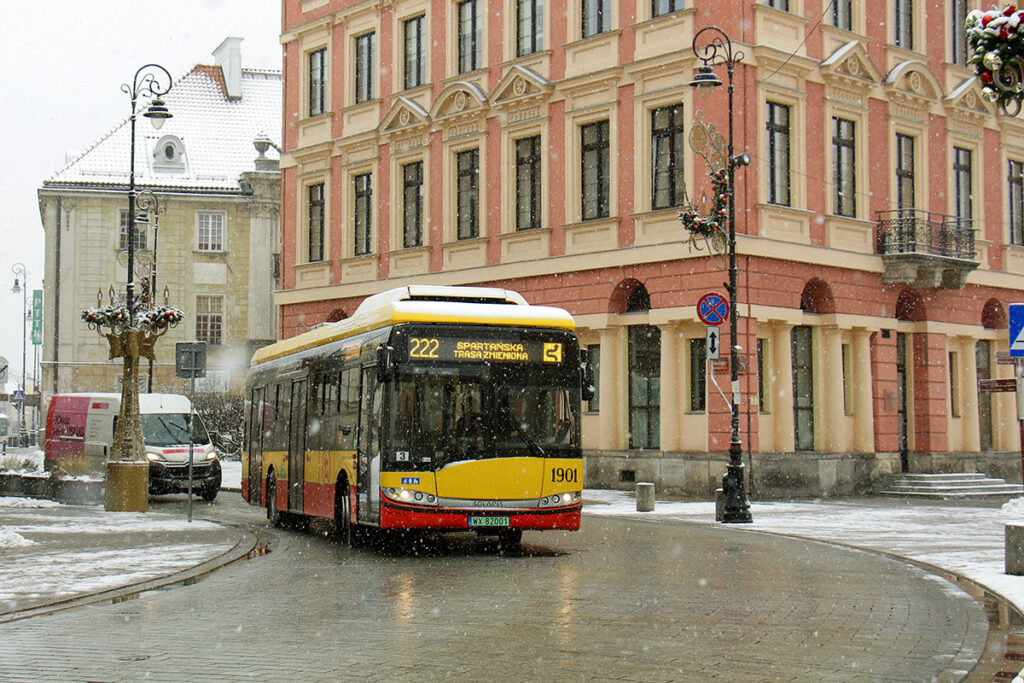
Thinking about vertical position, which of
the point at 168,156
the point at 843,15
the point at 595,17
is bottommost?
the point at 843,15

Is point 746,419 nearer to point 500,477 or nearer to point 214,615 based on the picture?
point 500,477

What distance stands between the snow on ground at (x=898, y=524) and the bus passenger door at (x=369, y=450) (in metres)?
6.80

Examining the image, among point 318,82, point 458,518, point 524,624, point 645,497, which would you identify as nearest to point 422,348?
point 458,518

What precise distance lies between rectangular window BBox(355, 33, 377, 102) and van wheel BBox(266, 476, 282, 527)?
66.1ft

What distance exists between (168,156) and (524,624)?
59.5 meters

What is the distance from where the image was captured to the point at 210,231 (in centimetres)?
6656

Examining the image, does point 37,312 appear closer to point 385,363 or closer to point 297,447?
point 297,447

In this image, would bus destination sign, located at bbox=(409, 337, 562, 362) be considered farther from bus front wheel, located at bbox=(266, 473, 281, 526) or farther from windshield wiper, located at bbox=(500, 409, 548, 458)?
bus front wheel, located at bbox=(266, 473, 281, 526)

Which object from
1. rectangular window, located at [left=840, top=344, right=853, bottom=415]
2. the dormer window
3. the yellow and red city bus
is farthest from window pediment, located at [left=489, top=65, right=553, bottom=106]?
the dormer window

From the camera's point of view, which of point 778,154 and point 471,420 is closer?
point 471,420

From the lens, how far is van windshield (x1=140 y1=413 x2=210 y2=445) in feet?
105

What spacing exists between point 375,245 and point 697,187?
12.7 metres

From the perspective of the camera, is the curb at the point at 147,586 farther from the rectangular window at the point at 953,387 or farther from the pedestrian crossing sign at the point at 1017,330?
the rectangular window at the point at 953,387

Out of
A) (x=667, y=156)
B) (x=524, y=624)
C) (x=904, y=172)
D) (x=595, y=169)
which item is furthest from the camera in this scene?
(x=904, y=172)
